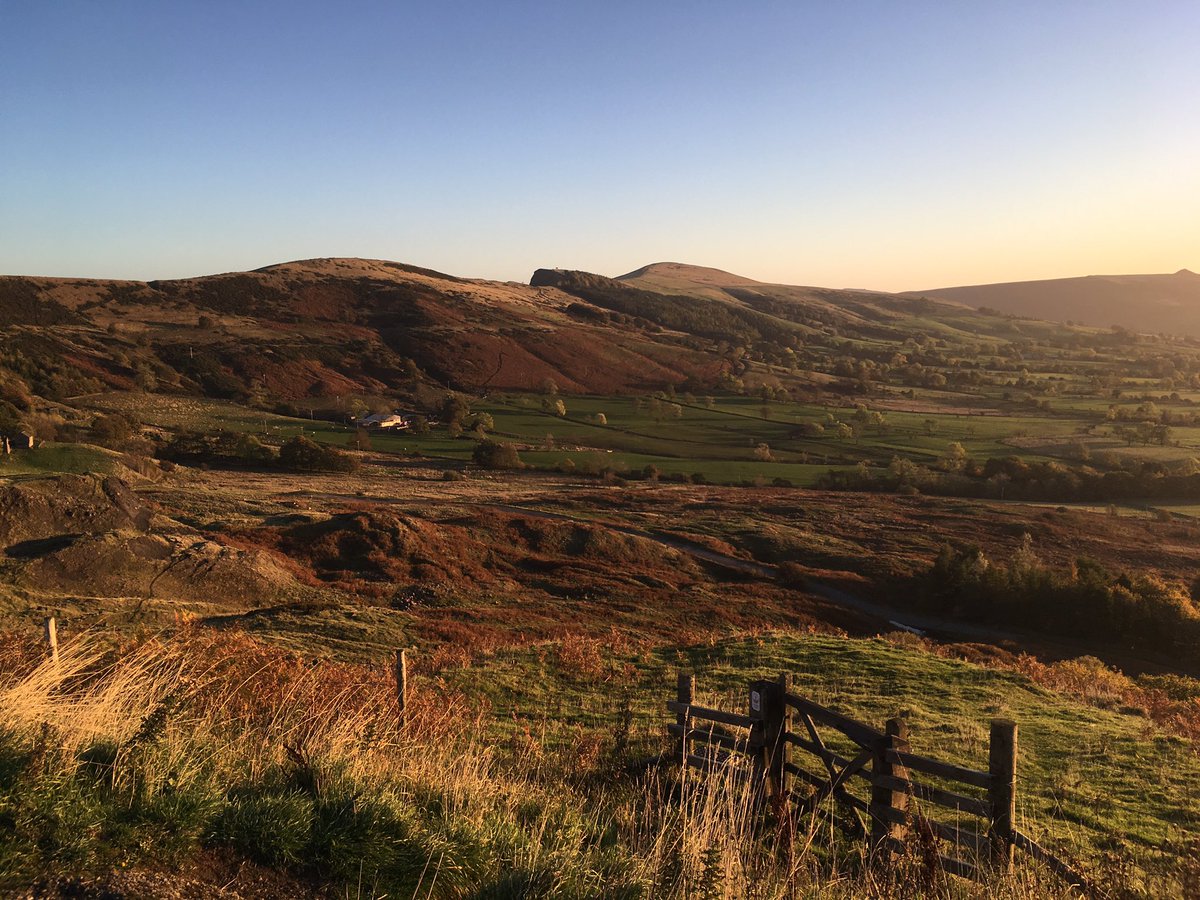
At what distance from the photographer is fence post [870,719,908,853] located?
743 cm

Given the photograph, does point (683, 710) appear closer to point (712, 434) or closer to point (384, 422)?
point (384, 422)

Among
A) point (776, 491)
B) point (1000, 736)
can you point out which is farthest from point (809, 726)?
point (776, 491)

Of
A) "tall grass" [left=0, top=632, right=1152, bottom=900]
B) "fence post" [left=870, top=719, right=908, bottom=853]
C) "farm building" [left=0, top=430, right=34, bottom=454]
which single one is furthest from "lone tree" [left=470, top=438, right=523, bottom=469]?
"fence post" [left=870, top=719, right=908, bottom=853]

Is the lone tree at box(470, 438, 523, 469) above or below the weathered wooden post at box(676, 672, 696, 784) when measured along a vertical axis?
below

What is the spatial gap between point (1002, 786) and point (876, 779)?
1.09 metres

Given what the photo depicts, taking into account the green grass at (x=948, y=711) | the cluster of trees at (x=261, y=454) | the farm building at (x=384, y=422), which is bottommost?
the farm building at (x=384, y=422)

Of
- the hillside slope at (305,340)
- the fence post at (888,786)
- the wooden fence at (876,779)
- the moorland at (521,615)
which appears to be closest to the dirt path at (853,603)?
the moorland at (521,615)

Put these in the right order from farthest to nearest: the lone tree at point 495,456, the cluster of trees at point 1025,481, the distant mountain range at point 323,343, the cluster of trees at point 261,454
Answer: the distant mountain range at point 323,343
the lone tree at point 495,456
the cluster of trees at point 1025,481
the cluster of trees at point 261,454

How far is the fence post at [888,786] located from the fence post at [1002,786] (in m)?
0.76

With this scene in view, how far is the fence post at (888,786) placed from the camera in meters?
7.43

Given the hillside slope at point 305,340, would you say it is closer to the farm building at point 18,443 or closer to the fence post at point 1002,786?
the farm building at point 18,443

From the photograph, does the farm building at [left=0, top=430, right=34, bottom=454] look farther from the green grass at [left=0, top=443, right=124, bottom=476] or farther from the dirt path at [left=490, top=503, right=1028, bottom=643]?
the dirt path at [left=490, top=503, right=1028, bottom=643]

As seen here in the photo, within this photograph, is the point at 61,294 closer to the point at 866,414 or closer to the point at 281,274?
the point at 281,274

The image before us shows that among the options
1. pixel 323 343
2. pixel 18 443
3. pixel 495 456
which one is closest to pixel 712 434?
pixel 495 456
